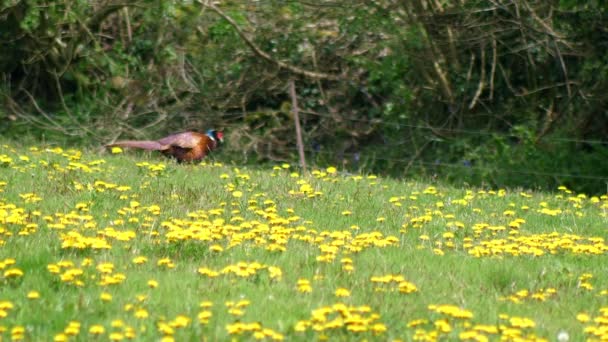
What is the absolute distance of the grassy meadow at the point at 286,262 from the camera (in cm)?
586

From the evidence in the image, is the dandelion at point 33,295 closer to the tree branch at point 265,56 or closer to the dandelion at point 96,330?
the dandelion at point 96,330

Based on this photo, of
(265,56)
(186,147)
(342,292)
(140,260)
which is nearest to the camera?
(342,292)

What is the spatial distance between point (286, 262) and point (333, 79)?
11.2m

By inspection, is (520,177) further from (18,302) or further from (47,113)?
(18,302)

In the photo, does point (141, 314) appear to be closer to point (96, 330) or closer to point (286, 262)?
point (96, 330)

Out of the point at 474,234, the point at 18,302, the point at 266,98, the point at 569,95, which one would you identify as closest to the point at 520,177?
the point at 569,95

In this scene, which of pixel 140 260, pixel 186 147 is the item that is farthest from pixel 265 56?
pixel 140 260

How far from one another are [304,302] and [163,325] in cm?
103

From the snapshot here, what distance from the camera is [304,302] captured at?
6312 mm

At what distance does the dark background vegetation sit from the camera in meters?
16.2

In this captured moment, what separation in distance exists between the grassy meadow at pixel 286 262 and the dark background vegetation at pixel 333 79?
5.40m

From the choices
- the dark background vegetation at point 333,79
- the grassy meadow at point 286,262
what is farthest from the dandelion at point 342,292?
the dark background vegetation at point 333,79

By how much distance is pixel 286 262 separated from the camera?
24.0 feet

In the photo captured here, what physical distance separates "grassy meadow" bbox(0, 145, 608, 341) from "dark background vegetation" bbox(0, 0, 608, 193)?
213 inches
